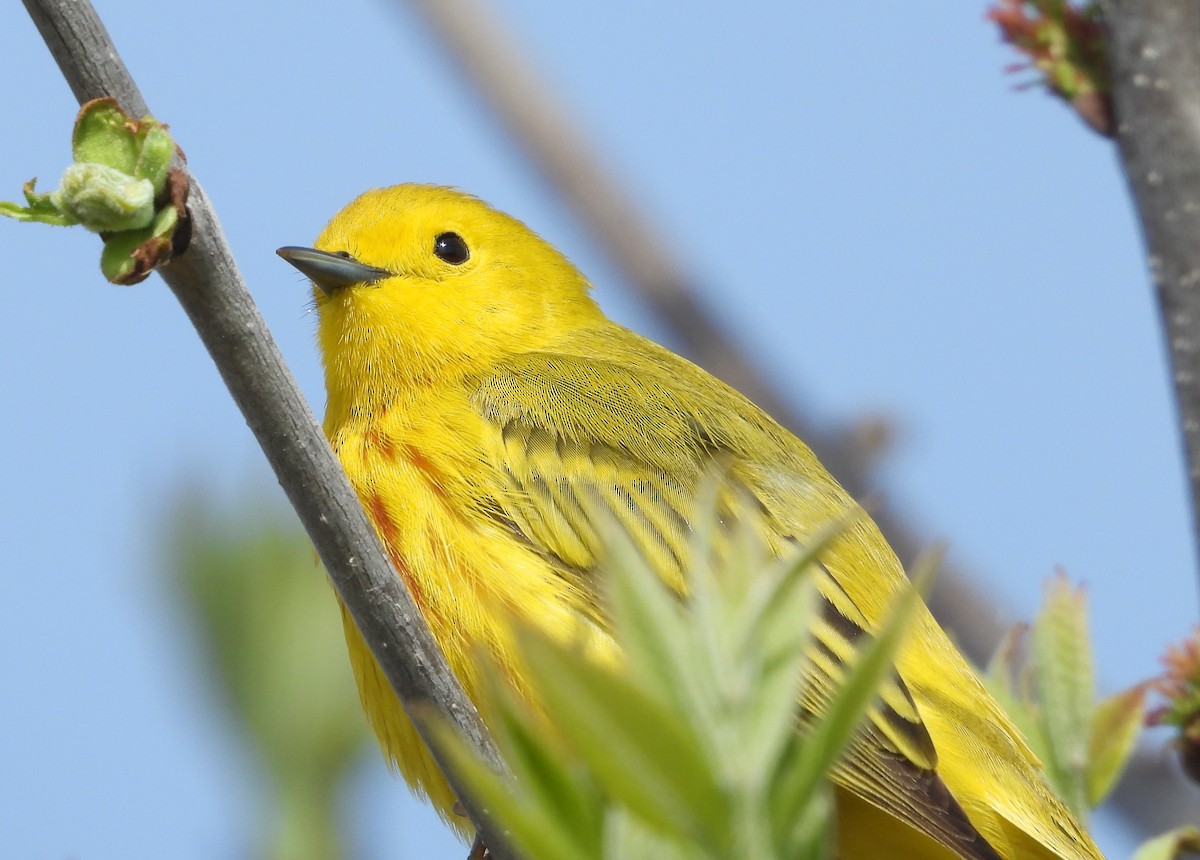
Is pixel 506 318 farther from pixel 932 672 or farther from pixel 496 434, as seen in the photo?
pixel 932 672

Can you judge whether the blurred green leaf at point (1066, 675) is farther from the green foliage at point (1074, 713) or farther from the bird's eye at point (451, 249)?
the bird's eye at point (451, 249)

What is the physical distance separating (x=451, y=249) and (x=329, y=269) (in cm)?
54

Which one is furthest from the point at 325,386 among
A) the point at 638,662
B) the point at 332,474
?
the point at 638,662

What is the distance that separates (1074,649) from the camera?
2248 millimetres

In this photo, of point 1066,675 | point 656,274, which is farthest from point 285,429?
point 656,274

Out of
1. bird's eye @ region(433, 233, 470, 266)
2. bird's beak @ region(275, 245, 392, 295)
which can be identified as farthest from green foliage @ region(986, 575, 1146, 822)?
bird's eye @ region(433, 233, 470, 266)

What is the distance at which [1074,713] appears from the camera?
227 centimetres

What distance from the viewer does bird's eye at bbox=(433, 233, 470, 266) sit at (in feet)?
15.2

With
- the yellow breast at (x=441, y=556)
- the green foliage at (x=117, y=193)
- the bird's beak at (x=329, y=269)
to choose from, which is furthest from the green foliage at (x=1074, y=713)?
the bird's beak at (x=329, y=269)

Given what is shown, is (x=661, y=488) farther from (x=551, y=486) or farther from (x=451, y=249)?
(x=451, y=249)

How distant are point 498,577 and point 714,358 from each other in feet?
4.36

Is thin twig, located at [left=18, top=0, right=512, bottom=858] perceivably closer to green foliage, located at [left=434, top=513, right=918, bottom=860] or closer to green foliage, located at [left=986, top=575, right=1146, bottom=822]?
green foliage, located at [left=434, top=513, right=918, bottom=860]

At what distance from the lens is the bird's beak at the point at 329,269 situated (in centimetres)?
418

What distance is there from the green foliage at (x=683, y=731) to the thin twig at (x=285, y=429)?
72 cm
